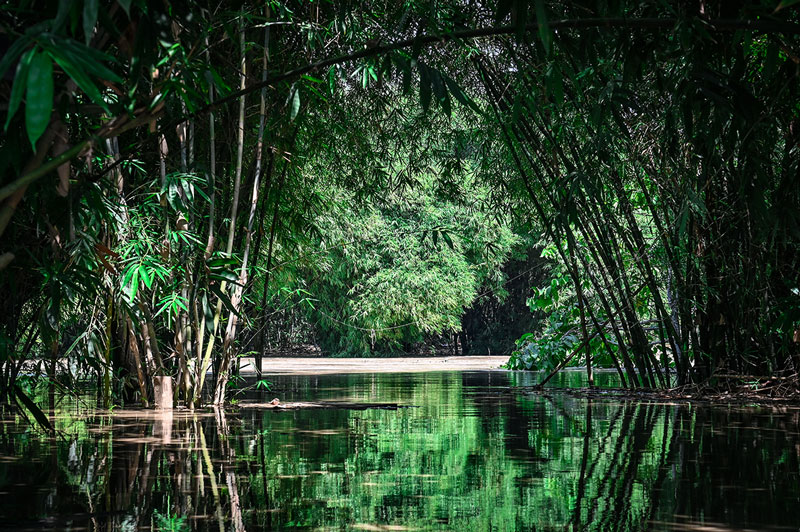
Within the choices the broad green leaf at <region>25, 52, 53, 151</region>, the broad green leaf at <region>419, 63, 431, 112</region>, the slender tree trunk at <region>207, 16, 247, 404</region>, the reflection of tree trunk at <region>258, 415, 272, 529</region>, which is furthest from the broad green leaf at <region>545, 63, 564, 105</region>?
the slender tree trunk at <region>207, 16, 247, 404</region>

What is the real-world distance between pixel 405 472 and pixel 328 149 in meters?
4.12

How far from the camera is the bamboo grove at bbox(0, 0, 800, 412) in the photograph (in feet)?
8.59

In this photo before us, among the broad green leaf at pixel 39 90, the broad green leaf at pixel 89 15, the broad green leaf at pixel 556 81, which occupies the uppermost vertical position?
the broad green leaf at pixel 556 81

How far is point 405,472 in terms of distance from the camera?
10.2 feet

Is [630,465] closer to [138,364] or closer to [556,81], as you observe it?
[556,81]

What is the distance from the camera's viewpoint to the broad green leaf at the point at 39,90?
1462mm

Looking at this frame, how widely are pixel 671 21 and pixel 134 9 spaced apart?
1503mm

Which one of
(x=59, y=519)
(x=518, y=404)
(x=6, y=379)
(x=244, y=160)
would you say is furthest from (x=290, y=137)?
(x=59, y=519)

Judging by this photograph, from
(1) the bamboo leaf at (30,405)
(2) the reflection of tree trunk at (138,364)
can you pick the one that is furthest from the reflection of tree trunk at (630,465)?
(2) the reflection of tree trunk at (138,364)

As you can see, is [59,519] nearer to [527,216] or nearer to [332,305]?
[527,216]

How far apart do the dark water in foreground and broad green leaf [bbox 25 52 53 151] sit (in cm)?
106

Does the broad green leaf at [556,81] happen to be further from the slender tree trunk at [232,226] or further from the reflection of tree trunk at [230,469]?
the slender tree trunk at [232,226]

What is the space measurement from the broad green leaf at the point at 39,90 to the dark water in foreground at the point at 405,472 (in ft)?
3.47

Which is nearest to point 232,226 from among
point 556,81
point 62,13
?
point 556,81
